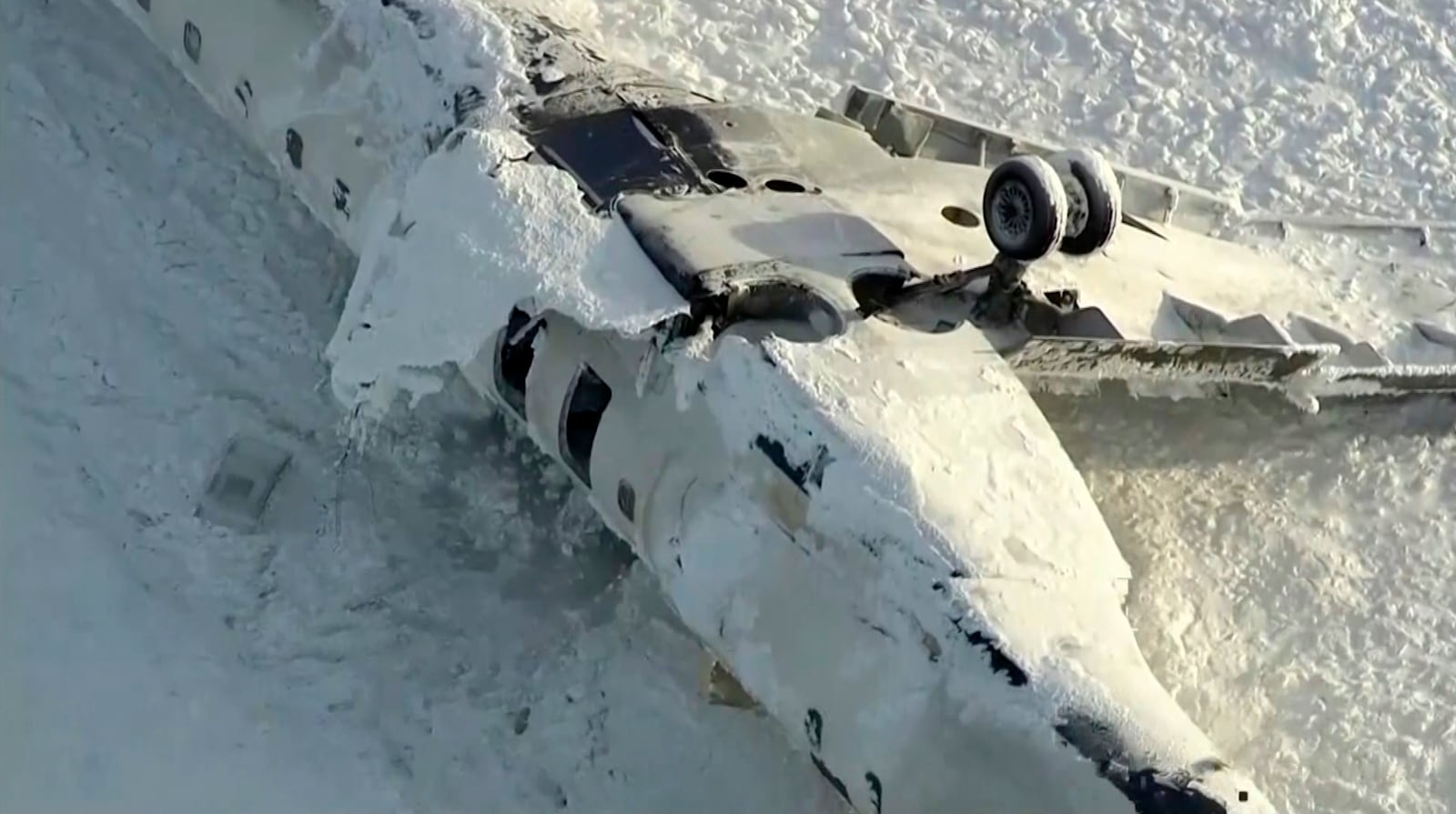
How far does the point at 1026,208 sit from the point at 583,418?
113cm

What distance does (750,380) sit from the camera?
11.3 feet

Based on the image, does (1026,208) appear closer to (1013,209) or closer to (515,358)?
(1013,209)

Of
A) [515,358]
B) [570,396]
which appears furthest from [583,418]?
[515,358]

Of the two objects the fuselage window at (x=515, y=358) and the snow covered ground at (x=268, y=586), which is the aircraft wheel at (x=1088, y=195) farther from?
the snow covered ground at (x=268, y=586)

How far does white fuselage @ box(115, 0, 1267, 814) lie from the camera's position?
307 cm

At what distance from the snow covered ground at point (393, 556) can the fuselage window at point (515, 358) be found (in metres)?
0.45

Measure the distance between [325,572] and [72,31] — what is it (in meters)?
2.32

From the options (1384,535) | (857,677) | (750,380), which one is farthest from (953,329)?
(1384,535)

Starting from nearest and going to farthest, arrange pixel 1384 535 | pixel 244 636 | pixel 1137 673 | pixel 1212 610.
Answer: pixel 1137 673 → pixel 244 636 → pixel 1212 610 → pixel 1384 535

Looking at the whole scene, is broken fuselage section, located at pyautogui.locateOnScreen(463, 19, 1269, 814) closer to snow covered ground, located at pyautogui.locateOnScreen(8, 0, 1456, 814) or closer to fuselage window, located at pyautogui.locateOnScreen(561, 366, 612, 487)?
fuselage window, located at pyautogui.locateOnScreen(561, 366, 612, 487)

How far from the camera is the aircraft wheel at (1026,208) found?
345 centimetres

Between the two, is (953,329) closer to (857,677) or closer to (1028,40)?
(857,677)

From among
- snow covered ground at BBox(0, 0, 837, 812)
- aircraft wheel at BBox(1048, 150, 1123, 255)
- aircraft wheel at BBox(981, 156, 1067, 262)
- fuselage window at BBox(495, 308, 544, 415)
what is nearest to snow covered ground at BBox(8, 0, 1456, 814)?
snow covered ground at BBox(0, 0, 837, 812)

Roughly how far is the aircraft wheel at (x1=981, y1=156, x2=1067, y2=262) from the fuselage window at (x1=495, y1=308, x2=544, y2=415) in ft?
3.59
